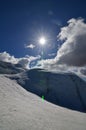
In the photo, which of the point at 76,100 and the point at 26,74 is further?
the point at 26,74

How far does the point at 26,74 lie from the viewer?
83812 millimetres

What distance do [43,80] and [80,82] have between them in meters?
17.7

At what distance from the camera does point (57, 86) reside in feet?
255

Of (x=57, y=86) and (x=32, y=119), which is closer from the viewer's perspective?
(x=32, y=119)

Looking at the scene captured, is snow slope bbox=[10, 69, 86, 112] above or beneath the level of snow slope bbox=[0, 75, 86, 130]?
above

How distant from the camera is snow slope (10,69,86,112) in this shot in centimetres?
6812

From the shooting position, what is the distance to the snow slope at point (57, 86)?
68125mm

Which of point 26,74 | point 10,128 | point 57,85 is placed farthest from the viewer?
point 26,74

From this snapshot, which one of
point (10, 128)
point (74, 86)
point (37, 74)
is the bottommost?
point (10, 128)

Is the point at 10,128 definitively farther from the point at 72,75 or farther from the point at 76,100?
the point at 72,75

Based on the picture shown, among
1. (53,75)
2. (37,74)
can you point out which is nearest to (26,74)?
(37,74)

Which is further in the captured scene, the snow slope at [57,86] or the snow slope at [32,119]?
the snow slope at [57,86]

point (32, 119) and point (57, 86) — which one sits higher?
point (57, 86)

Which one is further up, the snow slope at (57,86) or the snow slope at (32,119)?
the snow slope at (57,86)
